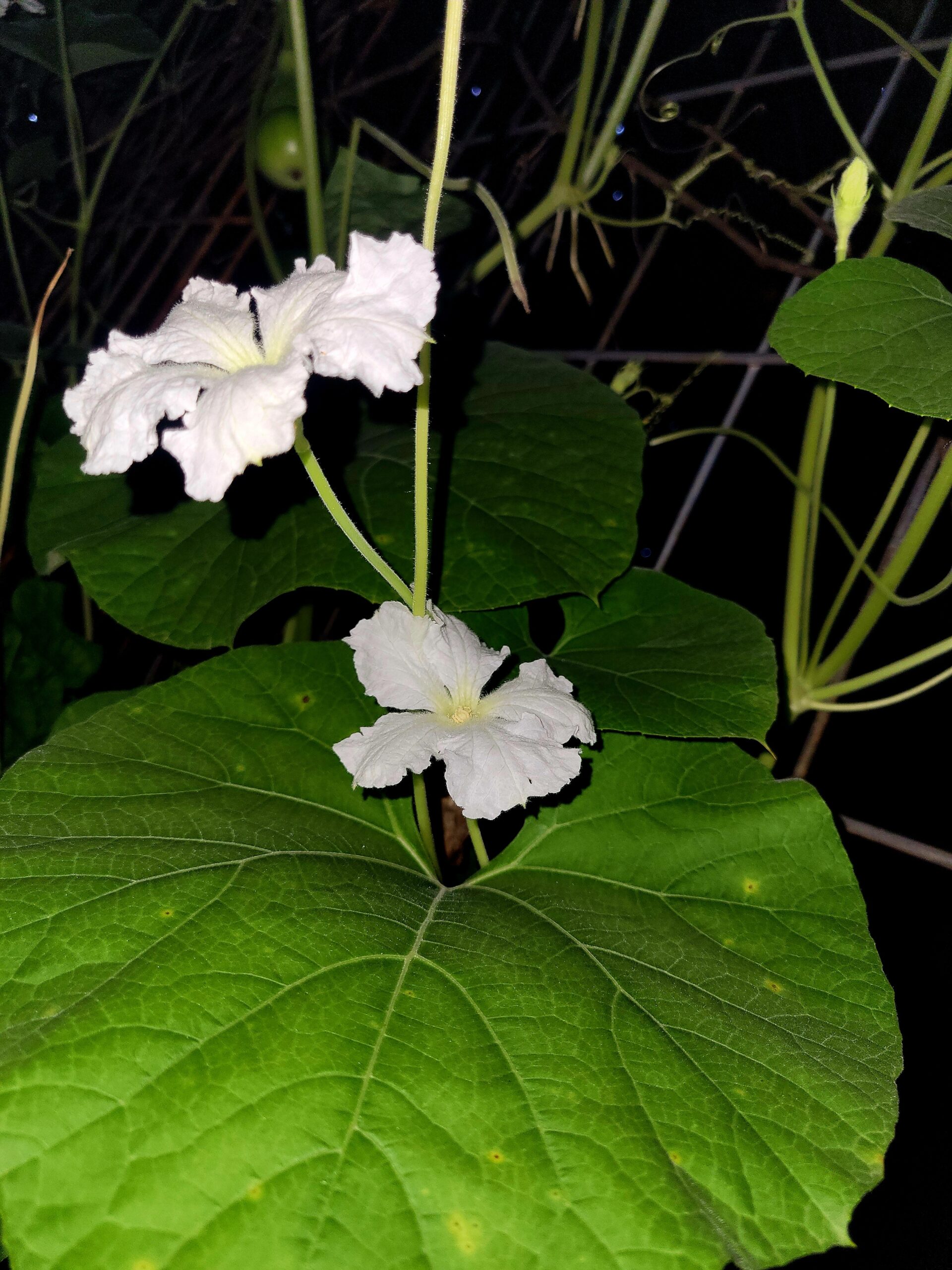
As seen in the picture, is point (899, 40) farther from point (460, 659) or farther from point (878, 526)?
point (460, 659)

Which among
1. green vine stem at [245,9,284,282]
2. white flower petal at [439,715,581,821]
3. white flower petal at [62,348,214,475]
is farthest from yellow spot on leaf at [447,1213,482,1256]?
green vine stem at [245,9,284,282]

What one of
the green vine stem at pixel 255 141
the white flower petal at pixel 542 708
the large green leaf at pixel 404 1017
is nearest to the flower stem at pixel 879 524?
the large green leaf at pixel 404 1017

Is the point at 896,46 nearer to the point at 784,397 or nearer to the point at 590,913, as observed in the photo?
the point at 784,397

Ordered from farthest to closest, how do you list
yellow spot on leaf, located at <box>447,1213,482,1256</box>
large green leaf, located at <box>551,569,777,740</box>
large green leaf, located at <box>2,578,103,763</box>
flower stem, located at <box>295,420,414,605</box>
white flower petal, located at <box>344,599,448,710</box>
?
1. large green leaf, located at <box>2,578,103,763</box>
2. large green leaf, located at <box>551,569,777,740</box>
3. white flower petal, located at <box>344,599,448,710</box>
4. flower stem, located at <box>295,420,414,605</box>
5. yellow spot on leaf, located at <box>447,1213,482,1256</box>

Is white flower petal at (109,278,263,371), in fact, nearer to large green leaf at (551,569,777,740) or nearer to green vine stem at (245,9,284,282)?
large green leaf at (551,569,777,740)

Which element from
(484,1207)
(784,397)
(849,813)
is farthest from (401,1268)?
(784,397)

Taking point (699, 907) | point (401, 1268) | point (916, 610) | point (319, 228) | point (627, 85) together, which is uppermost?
point (627, 85)
